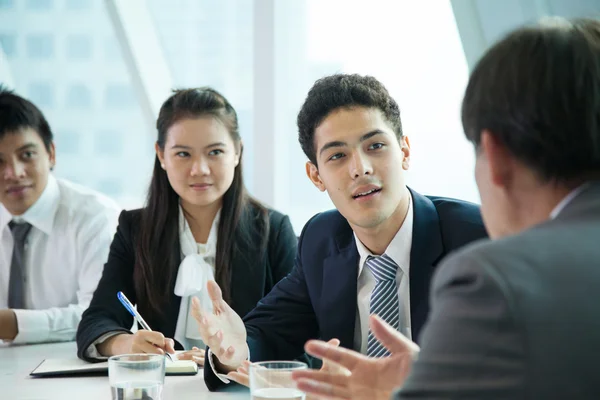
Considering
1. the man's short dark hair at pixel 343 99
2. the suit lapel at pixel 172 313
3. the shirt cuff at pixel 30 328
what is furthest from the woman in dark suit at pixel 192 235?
the man's short dark hair at pixel 343 99

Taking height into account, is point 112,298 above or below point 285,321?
above

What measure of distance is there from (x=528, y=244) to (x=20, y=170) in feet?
9.51

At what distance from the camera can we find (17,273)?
10.7ft

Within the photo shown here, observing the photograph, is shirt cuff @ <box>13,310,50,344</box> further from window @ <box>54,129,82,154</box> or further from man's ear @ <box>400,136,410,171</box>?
window @ <box>54,129,82,154</box>

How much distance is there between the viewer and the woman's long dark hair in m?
2.83

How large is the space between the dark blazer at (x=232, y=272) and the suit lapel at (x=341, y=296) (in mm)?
669

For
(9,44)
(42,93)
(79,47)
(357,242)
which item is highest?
(9,44)

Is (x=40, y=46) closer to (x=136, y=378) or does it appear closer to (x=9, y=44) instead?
(x=9, y=44)

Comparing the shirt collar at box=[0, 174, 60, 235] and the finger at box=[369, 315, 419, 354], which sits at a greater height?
the shirt collar at box=[0, 174, 60, 235]

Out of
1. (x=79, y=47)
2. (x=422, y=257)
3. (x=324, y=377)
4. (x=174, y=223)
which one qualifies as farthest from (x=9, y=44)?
(x=324, y=377)

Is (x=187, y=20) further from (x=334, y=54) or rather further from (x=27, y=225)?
(x=27, y=225)

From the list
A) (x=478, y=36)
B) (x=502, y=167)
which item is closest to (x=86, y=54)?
(x=478, y=36)

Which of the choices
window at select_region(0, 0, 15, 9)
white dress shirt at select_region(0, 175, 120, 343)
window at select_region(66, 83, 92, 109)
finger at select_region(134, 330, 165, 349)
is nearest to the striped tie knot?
finger at select_region(134, 330, 165, 349)

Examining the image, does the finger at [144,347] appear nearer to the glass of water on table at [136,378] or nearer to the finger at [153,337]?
the finger at [153,337]
